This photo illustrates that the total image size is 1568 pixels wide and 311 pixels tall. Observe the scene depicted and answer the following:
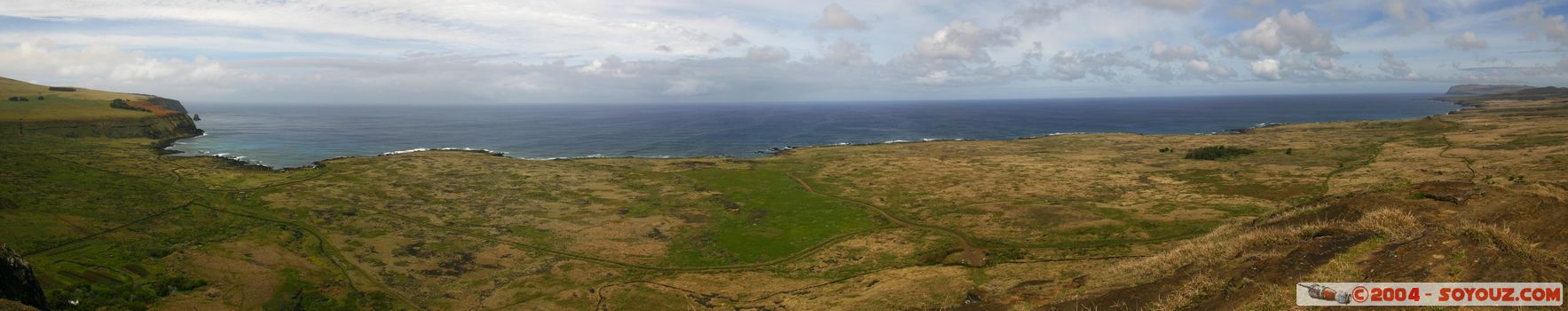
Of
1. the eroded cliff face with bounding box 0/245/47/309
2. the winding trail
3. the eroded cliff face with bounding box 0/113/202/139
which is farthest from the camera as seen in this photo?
the eroded cliff face with bounding box 0/113/202/139

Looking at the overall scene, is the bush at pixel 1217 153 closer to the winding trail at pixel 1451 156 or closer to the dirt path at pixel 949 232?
the winding trail at pixel 1451 156

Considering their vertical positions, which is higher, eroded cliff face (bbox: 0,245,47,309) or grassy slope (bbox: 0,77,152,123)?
grassy slope (bbox: 0,77,152,123)

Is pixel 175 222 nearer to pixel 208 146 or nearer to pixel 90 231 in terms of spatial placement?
pixel 90 231

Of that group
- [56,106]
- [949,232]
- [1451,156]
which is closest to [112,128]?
[56,106]

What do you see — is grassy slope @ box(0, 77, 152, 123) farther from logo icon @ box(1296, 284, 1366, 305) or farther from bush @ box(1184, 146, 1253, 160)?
bush @ box(1184, 146, 1253, 160)

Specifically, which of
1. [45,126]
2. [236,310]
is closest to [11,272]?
[236,310]

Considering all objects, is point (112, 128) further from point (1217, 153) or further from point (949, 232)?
point (1217, 153)

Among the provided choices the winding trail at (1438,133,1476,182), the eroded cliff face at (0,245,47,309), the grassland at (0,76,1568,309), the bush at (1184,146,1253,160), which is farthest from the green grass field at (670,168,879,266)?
the bush at (1184,146,1253,160)
